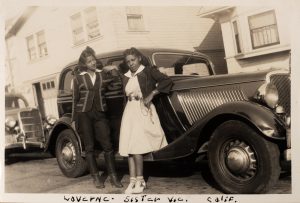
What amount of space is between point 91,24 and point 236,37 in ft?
4.71

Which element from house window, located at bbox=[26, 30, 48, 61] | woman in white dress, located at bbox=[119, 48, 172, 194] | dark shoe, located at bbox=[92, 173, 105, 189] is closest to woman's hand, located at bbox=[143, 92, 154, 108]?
woman in white dress, located at bbox=[119, 48, 172, 194]

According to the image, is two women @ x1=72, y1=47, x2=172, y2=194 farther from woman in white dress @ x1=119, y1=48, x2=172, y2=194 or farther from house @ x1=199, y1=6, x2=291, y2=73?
house @ x1=199, y1=6, x2=291, y2=73

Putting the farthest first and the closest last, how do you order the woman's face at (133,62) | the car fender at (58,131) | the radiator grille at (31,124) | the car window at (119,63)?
the radiator grille at (31,124), the car fender at (58,131), the car window at (119,63), the woman's face at (133,62)

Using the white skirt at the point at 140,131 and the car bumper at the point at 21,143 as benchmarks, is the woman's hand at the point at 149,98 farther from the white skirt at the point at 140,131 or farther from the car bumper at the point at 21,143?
the car bumper at the point at 21,143

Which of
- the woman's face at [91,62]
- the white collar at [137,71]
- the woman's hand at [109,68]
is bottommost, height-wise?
the white collar at [137,71]

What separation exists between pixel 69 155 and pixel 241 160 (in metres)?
1.80

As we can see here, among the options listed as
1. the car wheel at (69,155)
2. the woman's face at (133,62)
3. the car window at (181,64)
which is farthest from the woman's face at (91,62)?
the car wheel at (69,155)

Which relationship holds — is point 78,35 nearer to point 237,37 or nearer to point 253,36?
point 237,37

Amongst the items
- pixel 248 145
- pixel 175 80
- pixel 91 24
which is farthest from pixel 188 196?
pixel 91 24

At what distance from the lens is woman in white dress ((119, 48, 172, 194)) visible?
117 inches

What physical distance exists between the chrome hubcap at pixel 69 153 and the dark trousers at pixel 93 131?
426 millimetres

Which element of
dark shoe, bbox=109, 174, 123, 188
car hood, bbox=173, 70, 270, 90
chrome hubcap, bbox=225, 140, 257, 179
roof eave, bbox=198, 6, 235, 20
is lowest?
dark shoe, bbox=109, 174, 123, 188

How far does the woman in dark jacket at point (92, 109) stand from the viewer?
318 cm

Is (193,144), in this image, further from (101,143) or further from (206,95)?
(101,143)
